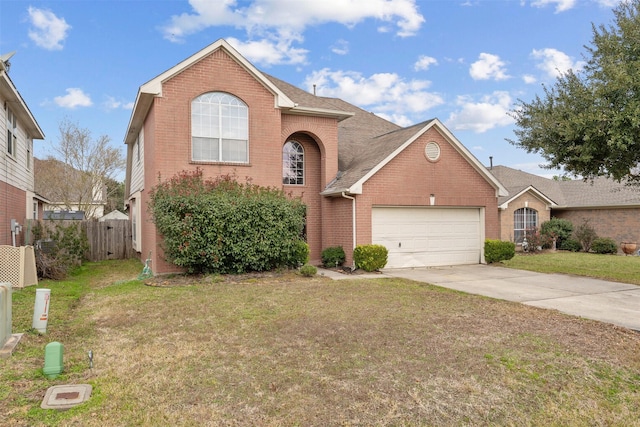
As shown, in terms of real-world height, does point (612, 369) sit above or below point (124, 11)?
below

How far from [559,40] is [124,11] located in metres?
14.0

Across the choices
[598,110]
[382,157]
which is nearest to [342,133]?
[382,157]

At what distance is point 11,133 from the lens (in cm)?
1316

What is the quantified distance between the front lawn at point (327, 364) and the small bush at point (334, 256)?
18.0 ft

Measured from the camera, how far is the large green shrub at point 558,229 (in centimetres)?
2312

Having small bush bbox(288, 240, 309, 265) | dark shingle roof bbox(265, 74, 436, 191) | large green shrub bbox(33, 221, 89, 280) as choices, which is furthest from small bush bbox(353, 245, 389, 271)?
large green shrub bbox(33, 221, 89, 280)

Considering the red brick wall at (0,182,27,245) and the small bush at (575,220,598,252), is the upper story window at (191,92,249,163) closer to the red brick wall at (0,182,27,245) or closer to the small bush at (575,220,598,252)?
the red brick wall at (0,182,27,245)

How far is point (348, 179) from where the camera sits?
14.1 metres

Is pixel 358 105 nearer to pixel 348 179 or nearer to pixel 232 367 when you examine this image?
pixel 348 179

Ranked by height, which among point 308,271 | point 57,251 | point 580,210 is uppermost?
point 580,210

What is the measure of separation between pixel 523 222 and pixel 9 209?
928 inches

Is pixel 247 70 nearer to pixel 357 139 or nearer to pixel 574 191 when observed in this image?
pixel 357 139

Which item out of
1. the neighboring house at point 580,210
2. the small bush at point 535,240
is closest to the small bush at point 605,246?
the neighboring house at point 580,210

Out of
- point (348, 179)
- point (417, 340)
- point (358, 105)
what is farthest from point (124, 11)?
point (417, 340)
